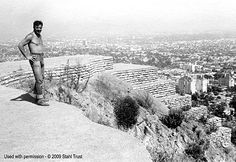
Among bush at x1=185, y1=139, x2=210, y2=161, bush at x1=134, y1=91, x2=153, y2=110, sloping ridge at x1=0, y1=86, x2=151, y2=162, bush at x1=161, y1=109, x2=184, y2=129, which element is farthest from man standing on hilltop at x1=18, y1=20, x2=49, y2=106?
bush at x1=134, y1=91, x2=153, y2=110

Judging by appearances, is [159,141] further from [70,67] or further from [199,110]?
[199,110]

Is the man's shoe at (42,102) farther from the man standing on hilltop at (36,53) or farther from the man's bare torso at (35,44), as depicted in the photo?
the man's bare torso at (35,44)

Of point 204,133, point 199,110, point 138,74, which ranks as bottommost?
point 199,110

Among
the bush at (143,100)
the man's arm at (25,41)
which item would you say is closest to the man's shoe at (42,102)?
the man's arm at (25,41)

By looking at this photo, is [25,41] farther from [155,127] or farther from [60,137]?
[155,127]

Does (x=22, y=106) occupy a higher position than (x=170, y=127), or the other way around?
(x=22, y=106)

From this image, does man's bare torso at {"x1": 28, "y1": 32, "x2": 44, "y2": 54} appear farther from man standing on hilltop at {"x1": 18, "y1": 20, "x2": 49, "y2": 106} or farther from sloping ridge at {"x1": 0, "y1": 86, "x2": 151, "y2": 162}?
sloping ridge at {"x1": 0, "y1": 86, "x2": 151, "y2": 162}

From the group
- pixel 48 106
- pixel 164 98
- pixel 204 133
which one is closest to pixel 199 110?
pixel 164 98
